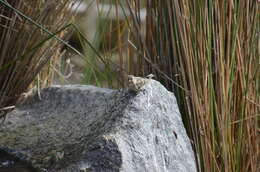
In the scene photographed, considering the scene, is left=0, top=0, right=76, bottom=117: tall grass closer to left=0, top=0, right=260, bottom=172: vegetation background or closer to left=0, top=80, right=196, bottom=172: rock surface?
left=0, top=0, right=260, bottom=172: vegetation background

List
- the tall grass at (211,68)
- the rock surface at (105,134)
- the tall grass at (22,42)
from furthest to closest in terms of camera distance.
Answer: the tall grass at (22,42)
the tall grass at (211,68)
the rock surface at (105,134)

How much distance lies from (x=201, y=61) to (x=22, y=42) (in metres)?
0.58

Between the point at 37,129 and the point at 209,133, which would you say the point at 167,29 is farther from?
the point at 37,129

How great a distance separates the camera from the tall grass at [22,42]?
5.49 ft

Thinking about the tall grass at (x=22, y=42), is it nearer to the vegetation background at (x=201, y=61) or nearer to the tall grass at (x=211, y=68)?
the vegetation background at (x=201, y=61)

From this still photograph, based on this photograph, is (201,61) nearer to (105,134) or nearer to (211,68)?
(211,68)

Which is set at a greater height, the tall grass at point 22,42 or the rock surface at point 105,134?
the tall grass at point 22,42

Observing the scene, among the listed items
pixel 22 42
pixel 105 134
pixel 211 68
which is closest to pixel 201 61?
pixel 211 68

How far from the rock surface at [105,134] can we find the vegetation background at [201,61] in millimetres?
88

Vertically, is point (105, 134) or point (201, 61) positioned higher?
point (201, 61)

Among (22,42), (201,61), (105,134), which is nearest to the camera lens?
(105,134)

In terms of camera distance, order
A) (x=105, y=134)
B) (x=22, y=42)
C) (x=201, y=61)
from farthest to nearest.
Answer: (x=22, y=42) < (x=201, y=61) < (x=105, y=134)

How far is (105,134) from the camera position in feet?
4.04

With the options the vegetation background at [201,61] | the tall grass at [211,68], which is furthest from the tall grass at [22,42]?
the tall grass at [211,68]
